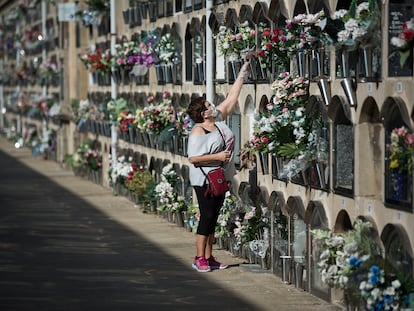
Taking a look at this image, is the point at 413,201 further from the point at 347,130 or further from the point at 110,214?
the point at 110,214

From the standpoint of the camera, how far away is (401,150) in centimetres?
704

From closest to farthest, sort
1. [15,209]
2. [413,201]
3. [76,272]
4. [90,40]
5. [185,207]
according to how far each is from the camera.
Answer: [413,201]
[76,272]
[185,207]
[15,209]
[90,40]

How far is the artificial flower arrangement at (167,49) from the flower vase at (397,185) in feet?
23.6

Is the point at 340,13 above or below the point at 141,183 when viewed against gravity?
above

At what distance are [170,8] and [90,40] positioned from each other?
7202 mm

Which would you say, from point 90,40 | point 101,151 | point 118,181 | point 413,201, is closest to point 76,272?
point 413,201

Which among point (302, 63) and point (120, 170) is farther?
point (120, 170)

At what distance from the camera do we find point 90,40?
2183cm

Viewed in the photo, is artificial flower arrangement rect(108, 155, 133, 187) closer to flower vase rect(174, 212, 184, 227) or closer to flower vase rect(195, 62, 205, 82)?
flower vase rect(174, 212, 184, 227)

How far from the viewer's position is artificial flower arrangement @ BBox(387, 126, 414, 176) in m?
6.93

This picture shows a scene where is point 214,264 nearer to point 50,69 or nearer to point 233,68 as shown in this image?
point 233,68

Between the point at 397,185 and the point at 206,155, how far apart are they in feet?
9.99

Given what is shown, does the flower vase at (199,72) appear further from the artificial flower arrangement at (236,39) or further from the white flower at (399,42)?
the white flower at (399,42)

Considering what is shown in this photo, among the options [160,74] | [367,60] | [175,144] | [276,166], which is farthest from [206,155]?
[160,74]
